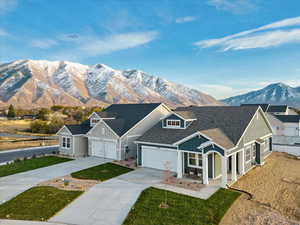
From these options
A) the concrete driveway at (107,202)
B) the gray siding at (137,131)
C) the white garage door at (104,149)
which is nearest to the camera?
the concrete driveway at (107,202)

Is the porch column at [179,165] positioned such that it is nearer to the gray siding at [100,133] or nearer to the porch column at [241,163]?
the porch column at [241,163]

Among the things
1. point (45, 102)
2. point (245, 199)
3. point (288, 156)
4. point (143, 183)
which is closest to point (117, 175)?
point (143, 183)

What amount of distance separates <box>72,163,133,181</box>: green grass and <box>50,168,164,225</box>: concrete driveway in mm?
1123

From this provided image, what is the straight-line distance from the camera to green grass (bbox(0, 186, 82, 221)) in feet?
37.2

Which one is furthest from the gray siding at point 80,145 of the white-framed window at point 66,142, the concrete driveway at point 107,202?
the concrete driveway at point 107,202

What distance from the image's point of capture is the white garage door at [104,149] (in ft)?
78.4

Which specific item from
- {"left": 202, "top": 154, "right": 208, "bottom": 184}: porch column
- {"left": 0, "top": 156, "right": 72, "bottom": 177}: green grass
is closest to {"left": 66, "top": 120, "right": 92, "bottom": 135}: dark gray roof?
{"left": 0, "top": 156, "right": 72, "bottom": 177}: green grass

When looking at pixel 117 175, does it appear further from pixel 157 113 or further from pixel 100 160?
pixel 157 113

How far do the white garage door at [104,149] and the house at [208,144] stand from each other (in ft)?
12.5

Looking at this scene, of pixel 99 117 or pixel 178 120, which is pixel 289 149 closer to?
pixel 178 120

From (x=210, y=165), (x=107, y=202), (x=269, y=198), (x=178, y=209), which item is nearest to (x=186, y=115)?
(x=210, y=165)

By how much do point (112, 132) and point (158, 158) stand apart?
629cm

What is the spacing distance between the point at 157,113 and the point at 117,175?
1103cm

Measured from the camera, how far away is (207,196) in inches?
538
